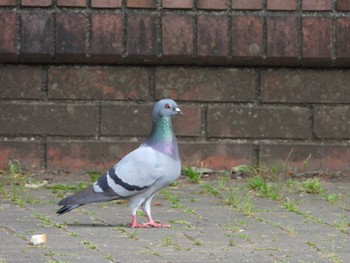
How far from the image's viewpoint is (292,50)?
9094 millimetres

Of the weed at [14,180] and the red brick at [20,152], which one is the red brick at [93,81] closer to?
the red brick at [20,152]

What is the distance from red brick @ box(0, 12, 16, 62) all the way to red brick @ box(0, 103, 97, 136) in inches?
16.6

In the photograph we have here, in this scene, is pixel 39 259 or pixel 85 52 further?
pixel 85 52

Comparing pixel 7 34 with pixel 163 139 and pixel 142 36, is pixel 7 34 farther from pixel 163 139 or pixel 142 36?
pixel 163 139

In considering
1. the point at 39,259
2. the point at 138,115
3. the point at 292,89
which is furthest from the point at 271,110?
the point at 39,259

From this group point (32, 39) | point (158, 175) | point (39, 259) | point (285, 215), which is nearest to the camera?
point (39, 259)

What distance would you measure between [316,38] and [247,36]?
1.69 feet

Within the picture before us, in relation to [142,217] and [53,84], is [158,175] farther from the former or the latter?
[53,84]

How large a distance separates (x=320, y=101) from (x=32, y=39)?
7.26 ft

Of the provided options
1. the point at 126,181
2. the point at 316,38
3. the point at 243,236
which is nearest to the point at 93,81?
the point at 316,38

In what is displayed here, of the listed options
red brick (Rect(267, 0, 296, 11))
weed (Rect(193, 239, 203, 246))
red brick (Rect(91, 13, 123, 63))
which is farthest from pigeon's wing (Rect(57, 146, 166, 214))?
red brick (Rect(267, 0, 296, 11))

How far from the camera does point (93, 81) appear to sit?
9.18 meters

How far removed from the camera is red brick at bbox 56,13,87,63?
905 cm

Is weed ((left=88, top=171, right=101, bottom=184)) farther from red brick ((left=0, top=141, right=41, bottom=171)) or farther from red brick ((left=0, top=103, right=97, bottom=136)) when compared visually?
red brick ((left=0, top=141, right=41, bottom=171))
